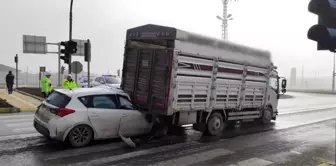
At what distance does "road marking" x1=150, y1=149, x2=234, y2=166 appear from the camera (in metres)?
6.36

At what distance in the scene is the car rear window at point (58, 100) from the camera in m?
7.27

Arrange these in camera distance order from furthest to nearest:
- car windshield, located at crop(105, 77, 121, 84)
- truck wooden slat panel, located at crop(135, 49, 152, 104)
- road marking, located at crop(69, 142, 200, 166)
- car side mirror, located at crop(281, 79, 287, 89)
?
1. car windshield, located at crop(105, 77, 121, 84)
2. car side mirror, located at crop(281, 79, 287, 89)
3. truck wooden slat panel, located at crop(135, 49, 152, 104)
4. road marking, located at crop(69, 142, 200, 166)

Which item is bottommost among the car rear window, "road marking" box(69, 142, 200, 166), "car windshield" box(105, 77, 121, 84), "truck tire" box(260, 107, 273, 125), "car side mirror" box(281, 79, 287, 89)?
"road marking" box(69, 142, 200, 166)

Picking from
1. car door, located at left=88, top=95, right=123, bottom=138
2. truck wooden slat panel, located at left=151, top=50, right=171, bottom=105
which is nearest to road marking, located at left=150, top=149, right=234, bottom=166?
truck wooden slat panel, located at left=151, top=50, right=171, bottom=105

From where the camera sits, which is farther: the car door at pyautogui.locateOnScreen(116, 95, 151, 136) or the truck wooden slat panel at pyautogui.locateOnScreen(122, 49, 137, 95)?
the truck wooden slat panel at pyautogui.locateOnScreen(122, 49, 137, 95)

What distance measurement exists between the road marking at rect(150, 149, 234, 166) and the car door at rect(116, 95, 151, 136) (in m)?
1.87

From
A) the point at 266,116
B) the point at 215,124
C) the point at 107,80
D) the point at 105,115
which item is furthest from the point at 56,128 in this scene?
the point at 107,80

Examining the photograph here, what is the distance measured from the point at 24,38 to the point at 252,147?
2925 cm

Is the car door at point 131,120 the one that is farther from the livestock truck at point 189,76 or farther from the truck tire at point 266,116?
the truck tire at point 266,116

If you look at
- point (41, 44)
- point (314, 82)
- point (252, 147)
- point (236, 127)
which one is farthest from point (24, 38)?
point (314, 82)

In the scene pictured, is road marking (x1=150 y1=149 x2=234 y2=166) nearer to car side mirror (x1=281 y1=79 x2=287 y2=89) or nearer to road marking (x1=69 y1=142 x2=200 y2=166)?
road marking (x1=69 y1=142 x2=200 y2=166)

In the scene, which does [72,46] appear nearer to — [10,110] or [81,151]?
[10,110]

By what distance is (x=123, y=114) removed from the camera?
25.9ft

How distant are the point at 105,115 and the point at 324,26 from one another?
A: 5.57 meters
